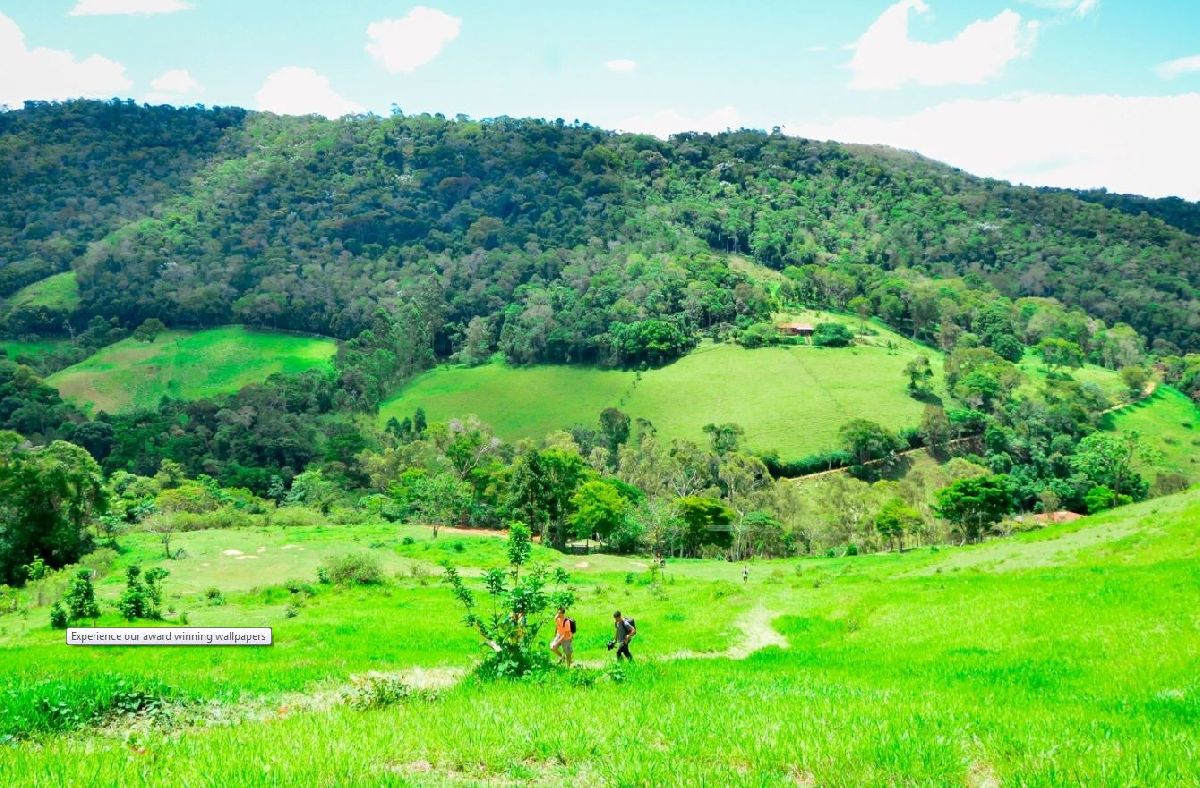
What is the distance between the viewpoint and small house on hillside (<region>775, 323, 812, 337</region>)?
16075 cm

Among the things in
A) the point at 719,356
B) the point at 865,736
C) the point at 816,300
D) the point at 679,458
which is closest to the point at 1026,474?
the point at 679,458

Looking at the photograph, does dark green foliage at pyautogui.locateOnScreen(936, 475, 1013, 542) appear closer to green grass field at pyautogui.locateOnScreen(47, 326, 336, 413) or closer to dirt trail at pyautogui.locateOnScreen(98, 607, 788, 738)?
dirt trail at pyautogui.locateOnScreen(98, 607, 788, 738)

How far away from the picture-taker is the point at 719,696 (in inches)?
458

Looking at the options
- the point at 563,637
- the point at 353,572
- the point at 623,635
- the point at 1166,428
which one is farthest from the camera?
the point at 1166,428

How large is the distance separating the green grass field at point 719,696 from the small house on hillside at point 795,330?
129 m

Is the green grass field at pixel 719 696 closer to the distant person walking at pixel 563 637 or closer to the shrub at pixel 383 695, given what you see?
the shrub at pixel 383 695

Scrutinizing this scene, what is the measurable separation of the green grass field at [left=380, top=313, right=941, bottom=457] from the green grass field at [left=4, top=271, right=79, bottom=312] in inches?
3781

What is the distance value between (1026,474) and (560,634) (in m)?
109

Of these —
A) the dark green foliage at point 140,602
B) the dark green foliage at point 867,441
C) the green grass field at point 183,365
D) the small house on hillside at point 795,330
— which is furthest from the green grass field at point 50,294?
the dark green foliage at point 867,441

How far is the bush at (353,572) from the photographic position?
43000mm

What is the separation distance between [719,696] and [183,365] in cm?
17129

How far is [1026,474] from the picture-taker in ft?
344

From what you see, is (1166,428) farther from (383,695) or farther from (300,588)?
(383,695)

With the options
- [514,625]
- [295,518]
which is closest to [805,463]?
[295,518]
